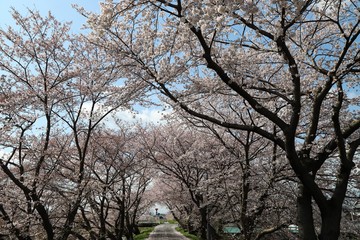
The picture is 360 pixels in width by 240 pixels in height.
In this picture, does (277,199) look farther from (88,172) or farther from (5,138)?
(5,138)

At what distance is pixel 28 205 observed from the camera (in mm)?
8695

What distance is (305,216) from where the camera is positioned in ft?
20.6

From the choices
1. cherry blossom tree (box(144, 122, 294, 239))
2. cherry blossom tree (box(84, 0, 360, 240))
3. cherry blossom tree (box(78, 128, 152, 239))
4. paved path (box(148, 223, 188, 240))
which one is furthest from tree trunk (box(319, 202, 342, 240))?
paved path (box(148, 223, 188, 240))

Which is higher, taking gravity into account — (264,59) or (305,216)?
(264,59)

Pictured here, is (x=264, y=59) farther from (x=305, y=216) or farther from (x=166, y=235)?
(x=166, y=235)

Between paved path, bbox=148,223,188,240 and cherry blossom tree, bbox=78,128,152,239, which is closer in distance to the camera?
cherry blossom tree, bbox=78,128,152,239

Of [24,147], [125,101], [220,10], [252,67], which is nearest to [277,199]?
[252,67]

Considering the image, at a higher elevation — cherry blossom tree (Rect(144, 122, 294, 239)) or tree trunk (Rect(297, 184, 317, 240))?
cherry blossom tree (Rect(144, 122, 294, 239))

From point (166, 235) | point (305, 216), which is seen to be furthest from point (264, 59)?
point (166, 235)

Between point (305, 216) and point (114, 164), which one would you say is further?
point (114, 164)

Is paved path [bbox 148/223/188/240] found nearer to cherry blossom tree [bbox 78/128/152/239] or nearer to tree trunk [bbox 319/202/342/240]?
cherry blossom tree [bbox 78/128/152/239]

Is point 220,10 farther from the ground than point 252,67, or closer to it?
closer to it

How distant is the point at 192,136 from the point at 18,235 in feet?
32.1

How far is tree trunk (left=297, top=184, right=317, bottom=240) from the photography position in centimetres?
611
